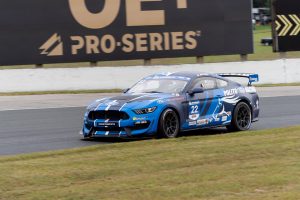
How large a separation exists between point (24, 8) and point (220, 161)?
1945 cm

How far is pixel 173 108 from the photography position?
45.3 ft

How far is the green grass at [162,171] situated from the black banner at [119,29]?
16.6 m

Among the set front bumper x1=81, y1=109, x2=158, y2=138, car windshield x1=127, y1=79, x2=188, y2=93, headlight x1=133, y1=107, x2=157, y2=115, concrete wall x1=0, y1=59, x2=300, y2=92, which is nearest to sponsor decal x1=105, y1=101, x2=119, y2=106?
front bumper x1=81, y1=109, x2=158, y2=138

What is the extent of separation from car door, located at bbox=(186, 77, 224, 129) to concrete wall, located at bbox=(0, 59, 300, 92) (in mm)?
13040

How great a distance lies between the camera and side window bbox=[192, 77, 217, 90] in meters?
14.7

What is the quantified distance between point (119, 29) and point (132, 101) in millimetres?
15352

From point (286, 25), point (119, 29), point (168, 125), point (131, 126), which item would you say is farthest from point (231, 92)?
point (286, 25)

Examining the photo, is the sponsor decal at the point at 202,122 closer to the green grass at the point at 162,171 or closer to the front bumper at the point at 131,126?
the front bumper at the point at 131,126

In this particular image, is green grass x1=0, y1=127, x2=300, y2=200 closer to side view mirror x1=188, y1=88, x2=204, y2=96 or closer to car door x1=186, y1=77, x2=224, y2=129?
car door x1=186, y1=77, x2=224, y2=129

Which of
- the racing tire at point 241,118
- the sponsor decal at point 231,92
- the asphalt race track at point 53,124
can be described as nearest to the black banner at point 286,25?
the asphalt race track at point 53,124

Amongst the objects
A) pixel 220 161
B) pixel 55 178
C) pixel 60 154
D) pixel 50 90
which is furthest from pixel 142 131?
pixel 50 90

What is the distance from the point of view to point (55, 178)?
8836 mm

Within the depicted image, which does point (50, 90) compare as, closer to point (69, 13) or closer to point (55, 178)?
point (69, 13)

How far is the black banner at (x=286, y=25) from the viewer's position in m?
30.7
